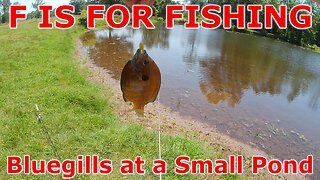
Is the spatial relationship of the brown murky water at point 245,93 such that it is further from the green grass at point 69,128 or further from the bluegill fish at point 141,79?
the bluegill fish at point 141,79

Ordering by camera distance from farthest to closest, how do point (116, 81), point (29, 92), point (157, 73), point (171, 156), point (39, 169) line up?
1. point (116, 81)
2. point (29, 92)
3. point (171, 156)
4. point (39, 169)
5. point (157, 73)

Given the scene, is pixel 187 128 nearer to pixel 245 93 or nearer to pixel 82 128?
pixel 82 128

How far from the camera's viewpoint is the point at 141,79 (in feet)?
3.40

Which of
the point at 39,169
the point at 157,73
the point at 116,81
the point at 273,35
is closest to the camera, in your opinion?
the point at 157,73

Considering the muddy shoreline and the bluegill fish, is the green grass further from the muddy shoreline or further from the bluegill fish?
the bluegill fish

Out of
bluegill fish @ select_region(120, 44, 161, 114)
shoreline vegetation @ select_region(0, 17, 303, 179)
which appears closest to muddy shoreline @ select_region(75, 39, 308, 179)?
shoreline vegetation @ select_region(0, 17, 303, 179)

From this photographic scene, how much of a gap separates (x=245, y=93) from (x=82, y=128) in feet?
23.6

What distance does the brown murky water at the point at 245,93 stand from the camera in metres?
8.05

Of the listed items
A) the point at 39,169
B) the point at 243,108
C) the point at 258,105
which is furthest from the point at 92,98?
the point at 258,105

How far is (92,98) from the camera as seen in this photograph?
799 cm

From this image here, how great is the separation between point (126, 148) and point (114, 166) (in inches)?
22.9

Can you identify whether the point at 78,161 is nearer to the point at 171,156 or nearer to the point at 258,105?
the point at 171,156

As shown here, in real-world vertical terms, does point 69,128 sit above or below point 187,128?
above

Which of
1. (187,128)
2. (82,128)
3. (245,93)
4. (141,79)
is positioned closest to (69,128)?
(82,128)
